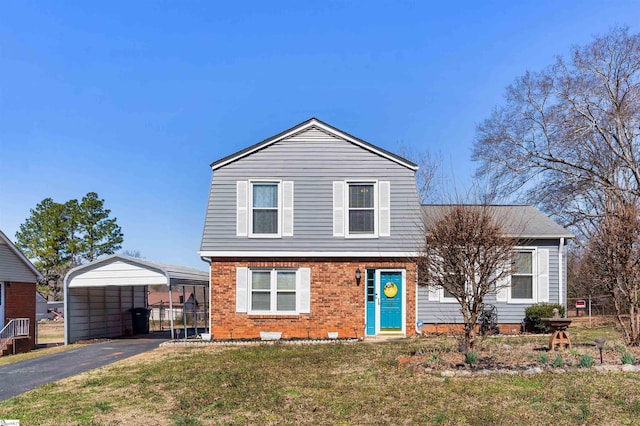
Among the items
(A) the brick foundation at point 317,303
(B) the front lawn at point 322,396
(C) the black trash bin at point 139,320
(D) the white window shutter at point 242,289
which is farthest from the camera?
(C) the black trash bin at point 139,320

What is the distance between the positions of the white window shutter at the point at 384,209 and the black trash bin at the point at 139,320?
12029mm

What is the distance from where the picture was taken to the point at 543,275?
1596 cm

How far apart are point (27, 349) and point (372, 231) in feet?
41.1

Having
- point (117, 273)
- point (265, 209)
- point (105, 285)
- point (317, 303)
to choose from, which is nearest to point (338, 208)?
point (265, 209)

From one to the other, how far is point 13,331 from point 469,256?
1560 cm

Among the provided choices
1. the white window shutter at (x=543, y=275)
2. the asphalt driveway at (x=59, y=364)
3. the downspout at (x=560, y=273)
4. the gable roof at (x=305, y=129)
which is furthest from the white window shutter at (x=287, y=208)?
the downspout at (x=560, y=273)

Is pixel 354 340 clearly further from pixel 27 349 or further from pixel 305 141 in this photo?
pixel 27 349

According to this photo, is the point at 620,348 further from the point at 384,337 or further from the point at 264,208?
the point at 264,208

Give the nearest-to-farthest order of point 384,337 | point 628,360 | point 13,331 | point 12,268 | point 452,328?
point 628,360 → point 384,337 → point 452,328 → point 13,331 → point 12,268

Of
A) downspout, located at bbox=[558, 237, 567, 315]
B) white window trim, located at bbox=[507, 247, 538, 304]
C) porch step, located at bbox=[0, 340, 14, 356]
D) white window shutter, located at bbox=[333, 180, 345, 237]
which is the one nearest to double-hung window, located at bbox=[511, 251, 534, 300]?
white window trim, located at bbox=[507, 247, 538, 304]

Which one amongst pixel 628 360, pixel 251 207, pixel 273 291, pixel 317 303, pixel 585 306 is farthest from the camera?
pixel 585 306

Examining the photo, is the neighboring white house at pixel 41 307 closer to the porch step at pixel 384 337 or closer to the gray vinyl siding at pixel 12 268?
the gray vinyl siding at pixel 12 268

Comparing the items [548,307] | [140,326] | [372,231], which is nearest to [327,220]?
[372,231]

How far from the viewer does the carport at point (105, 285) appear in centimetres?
1661
